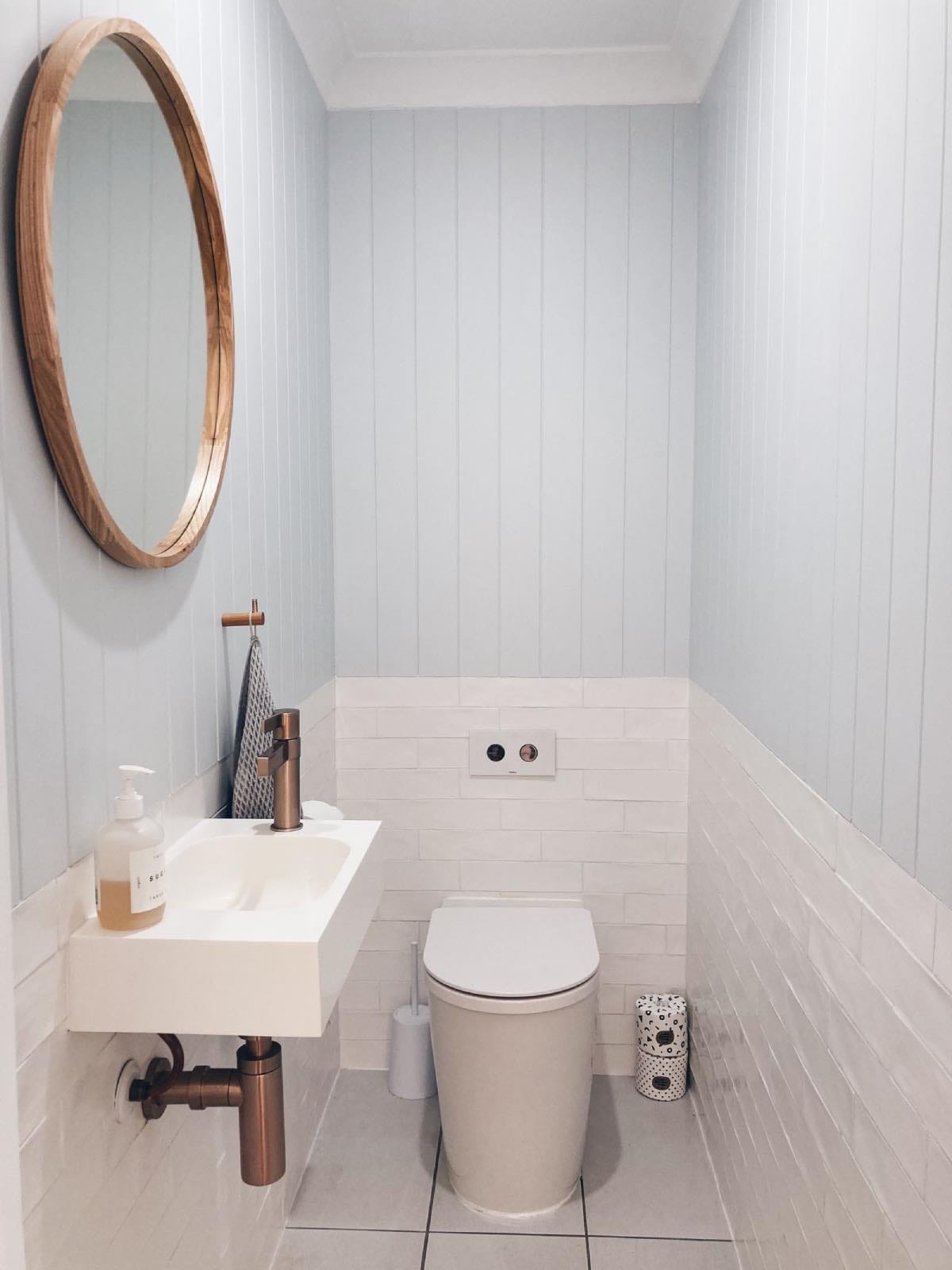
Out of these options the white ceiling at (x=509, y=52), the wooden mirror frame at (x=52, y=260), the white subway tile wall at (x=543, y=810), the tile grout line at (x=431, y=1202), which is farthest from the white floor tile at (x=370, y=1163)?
the white ceiling at (x=509, y=52)

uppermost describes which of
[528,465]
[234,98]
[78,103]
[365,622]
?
[234,98]

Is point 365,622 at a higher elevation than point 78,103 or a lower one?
lower

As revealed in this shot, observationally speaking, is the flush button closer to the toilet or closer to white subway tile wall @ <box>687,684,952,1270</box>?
white subway tile wall @ <box>687,684,952,1270</box>

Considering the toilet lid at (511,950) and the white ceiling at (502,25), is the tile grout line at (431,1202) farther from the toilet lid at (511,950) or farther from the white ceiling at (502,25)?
the white ceiling at (502,25)

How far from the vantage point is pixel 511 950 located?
86.2 inches

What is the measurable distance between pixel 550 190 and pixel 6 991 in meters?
2.28

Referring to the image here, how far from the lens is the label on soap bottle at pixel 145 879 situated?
3.55ft

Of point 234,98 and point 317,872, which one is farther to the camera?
point 234,98

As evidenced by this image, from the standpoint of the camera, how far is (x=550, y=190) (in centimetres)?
245

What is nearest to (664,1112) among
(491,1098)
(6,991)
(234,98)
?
(491,1098)

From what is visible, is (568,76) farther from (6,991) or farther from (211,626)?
(6,991)

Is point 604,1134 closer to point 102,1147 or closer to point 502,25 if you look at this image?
point 102,1147

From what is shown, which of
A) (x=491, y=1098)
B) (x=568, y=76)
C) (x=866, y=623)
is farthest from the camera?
(x=568, y=76)

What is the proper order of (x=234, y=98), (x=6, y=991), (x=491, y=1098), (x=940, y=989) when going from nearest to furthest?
1. (x=6, y=991)
2. (x=940, y=989)
3. (x=234, y=98)
4. (x=491, y=1098)
